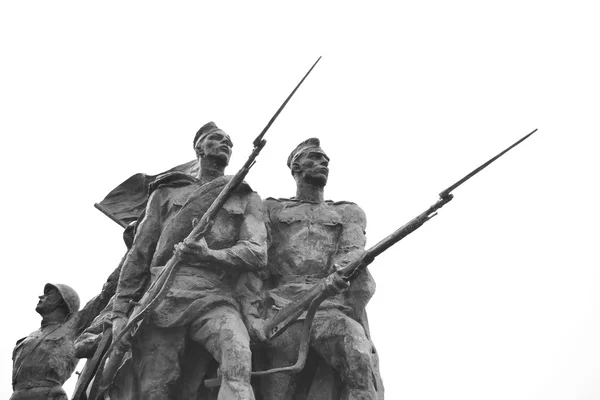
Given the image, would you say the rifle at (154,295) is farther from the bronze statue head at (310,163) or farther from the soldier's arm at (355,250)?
the soldier's arm at (355,250)

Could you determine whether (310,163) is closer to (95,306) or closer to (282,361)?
(282,361)

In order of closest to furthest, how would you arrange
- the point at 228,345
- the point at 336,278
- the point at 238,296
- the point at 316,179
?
the point at 228,345 → the point at 336,278 → the point at 238,296 → the point at 316,179

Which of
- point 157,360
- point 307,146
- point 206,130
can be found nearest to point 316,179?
point 307,146

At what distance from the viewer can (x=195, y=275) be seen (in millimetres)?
9641

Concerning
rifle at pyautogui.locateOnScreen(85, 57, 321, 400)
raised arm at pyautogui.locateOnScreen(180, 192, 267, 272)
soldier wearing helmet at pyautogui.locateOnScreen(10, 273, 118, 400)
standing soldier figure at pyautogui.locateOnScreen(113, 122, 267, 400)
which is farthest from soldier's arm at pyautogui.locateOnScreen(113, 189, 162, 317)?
soldier wearing helmet at pyautogui.locateOnScreen(10, 273, 118, 400)

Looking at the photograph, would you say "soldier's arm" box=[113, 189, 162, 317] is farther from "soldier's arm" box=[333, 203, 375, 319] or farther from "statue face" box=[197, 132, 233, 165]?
"soldier's arm" box=[333, 203, 375, 319]

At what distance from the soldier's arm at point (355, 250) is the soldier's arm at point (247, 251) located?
0.82 metres

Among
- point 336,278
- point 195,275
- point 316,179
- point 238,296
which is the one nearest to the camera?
point 336,278

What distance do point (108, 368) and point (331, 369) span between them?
2244 mm

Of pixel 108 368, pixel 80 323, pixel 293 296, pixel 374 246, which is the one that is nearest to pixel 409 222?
pixel 374 246

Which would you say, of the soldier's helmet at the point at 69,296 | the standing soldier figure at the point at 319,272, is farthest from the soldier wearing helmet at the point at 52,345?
the standing soldier figure at the point at 319,272

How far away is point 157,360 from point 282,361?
128cm

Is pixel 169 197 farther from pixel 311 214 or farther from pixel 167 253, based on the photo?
pixel 311 214

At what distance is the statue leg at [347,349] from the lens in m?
9.12
